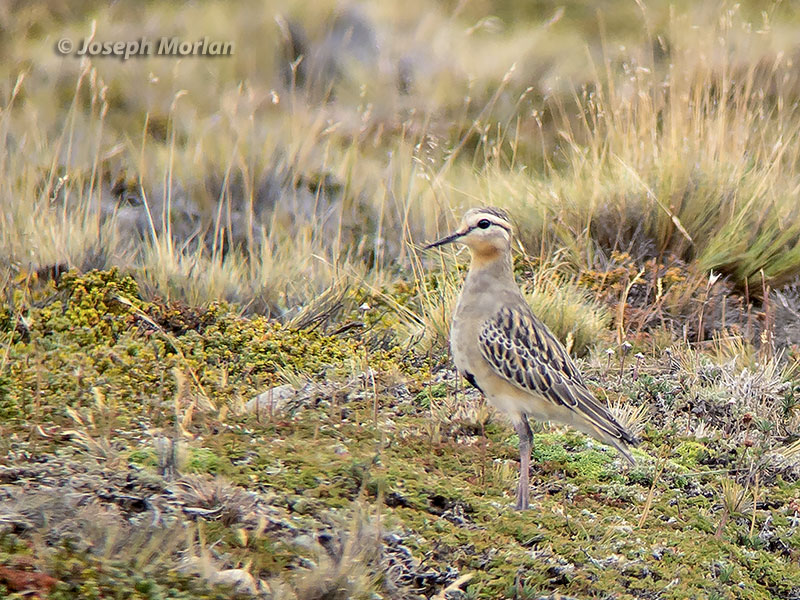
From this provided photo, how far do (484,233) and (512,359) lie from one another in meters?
0.63

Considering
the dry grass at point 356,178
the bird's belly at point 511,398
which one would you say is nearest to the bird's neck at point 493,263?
the bird's belly at point 511,398

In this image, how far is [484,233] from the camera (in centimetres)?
468

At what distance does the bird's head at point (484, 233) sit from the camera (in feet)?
15.4

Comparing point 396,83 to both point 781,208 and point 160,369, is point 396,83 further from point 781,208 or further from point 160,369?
point 160,369

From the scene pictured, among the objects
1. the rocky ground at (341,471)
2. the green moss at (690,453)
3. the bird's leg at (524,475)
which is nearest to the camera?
the rocky ground at (341,471)

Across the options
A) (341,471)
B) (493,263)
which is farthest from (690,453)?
(341,471)

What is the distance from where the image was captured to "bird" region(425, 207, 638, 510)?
4375mm

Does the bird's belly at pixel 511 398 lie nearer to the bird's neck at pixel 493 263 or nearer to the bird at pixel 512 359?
the bird at pixel 512 359

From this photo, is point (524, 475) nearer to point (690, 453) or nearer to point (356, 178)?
point (690, 453)

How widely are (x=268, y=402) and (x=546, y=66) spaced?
9.91 meters

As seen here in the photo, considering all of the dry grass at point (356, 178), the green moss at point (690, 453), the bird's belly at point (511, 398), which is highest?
the dry grass at point (356, 178)

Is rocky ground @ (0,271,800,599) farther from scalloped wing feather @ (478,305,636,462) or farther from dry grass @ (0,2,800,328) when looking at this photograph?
dry grass @ (0,2,800,328)

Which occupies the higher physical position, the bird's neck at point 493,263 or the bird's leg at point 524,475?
the bird's neck at point 493,263

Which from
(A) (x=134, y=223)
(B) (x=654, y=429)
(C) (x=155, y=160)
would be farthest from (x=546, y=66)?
(B) (x=654, y=429)
